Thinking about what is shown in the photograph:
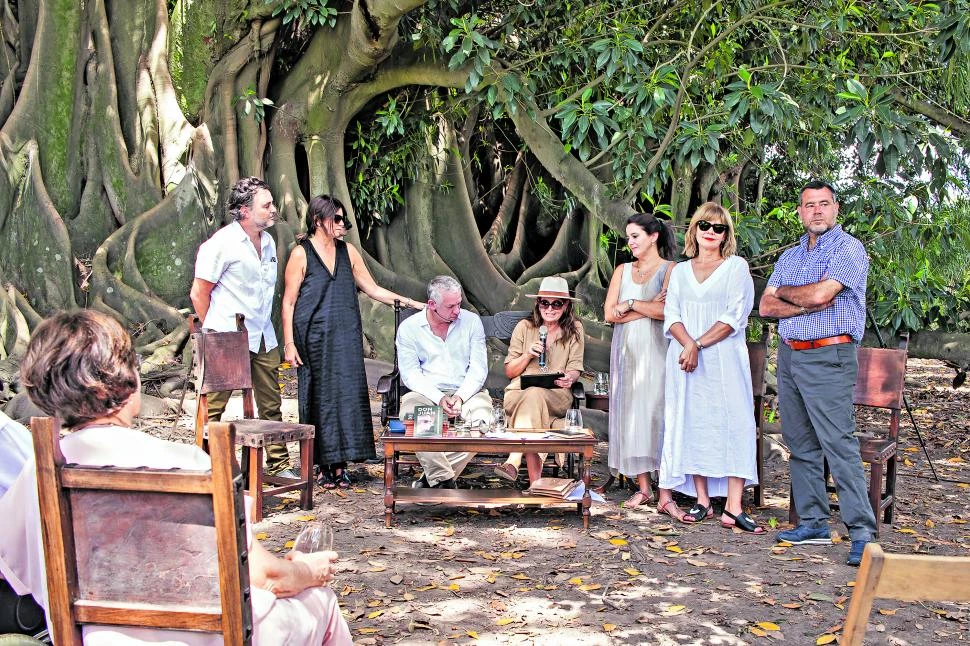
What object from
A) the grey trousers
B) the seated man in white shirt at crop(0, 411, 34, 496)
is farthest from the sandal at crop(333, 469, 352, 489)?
the seated man in white shirt at crop(0, 411, 34, 496)

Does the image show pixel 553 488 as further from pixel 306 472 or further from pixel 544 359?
pixel 306 472

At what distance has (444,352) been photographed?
6.71m

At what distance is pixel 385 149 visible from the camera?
10617 millimetres

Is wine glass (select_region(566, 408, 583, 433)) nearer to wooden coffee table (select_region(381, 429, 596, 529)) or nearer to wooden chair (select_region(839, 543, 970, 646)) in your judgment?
wooden coffee table (select_region(381, 429, 596, 529))

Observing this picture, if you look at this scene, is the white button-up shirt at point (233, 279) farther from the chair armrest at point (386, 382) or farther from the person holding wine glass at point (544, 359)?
the person holding wine glass at point (544, 359)

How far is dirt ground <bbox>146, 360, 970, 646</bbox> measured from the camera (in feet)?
13.5

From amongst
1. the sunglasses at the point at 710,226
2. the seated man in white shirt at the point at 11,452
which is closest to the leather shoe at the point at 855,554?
the sunglasses at the point at 710,226

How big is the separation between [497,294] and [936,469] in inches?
174

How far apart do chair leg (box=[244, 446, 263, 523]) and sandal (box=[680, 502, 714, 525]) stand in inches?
90.3

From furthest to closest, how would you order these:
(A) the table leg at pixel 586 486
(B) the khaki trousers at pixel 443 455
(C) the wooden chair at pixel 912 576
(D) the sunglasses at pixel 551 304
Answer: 1. (D) the sunglasses at pixel 551 304
2. (B) the khaki trousers at pixel 443 455
3. (A) the table leg at pixel 586 486
4. (C) the wooden chair at pixel 912 576

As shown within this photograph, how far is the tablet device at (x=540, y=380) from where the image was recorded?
6.56 m

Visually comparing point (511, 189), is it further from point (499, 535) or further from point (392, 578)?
point (392, 578)

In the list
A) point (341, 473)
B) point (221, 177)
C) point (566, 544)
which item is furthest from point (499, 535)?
point (221, 177)

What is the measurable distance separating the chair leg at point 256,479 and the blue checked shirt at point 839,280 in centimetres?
276
